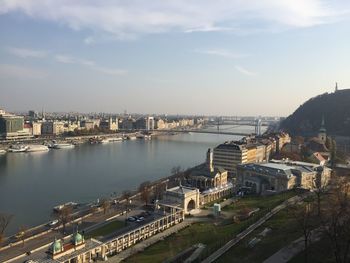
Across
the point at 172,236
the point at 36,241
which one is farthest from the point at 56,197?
the point at 172,236

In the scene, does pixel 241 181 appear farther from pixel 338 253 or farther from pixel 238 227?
pixel 338 253

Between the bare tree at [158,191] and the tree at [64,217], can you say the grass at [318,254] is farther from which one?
the bare tree at [158,191]

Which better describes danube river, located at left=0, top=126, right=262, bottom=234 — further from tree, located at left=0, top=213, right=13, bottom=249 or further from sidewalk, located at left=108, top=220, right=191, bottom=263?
sidewalk, located at left=108, top=220, right=191, bottom=263

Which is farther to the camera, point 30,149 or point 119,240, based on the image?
point 30,149

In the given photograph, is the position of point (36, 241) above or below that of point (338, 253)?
below

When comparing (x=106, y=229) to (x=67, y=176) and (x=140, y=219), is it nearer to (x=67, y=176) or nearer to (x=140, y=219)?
(x=140, y=219)

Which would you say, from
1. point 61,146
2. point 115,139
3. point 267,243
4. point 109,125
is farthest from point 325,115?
point 267,243

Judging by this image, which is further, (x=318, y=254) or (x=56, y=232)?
(x=56, y=232)
